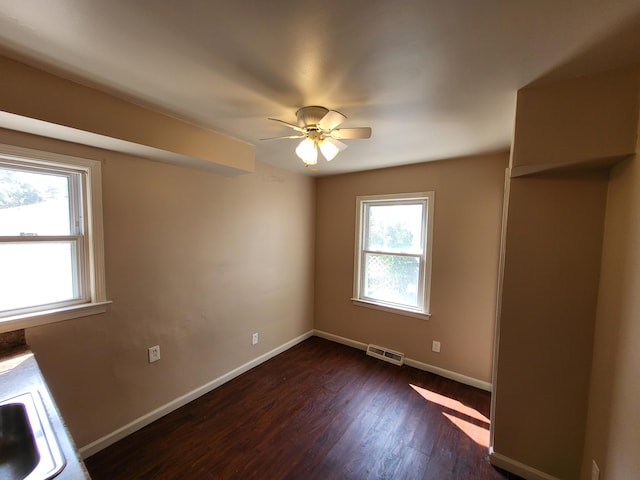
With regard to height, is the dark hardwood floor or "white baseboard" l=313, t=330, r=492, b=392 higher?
"white baseboard" l=313, t=330, r=492, b=392

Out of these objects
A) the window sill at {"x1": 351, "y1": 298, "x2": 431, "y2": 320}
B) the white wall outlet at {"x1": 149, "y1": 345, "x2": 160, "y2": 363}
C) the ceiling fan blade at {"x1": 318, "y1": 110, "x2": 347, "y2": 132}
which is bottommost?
the white wall outlet at {"x1": 149, "y1": 345, "x2": 160, "y2": 363}

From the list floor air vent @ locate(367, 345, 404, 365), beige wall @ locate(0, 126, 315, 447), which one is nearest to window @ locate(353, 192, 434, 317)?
floor air vent @ locate(367, 345, 404, 365)

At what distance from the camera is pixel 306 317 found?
3.77 m

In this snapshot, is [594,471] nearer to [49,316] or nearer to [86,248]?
[49,316]

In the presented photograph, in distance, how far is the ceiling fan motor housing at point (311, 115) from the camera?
161cm

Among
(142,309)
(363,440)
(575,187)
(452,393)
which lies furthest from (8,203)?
(452,393)

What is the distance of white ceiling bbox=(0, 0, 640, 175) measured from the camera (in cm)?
94

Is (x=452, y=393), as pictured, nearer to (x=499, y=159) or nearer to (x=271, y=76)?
(x=499, y=159)

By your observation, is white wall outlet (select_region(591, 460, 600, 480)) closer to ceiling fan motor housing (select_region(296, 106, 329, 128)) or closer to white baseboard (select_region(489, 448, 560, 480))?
white baseboard (select_region(489, 448, 560, 480))

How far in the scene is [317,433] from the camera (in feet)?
6.68

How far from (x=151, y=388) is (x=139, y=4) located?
2487 mm

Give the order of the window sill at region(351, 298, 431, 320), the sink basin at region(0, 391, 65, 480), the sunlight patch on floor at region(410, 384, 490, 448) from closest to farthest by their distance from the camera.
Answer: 1. the sink basin at region(0, 391, 65, 480)
2. the sunlight patch on floor at region(410, 384, 490, 448)
3. the window sill at region(351, 298, 431, 320)

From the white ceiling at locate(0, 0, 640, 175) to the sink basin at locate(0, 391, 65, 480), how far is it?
1.53 metres

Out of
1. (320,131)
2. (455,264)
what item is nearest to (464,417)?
(455,264)
